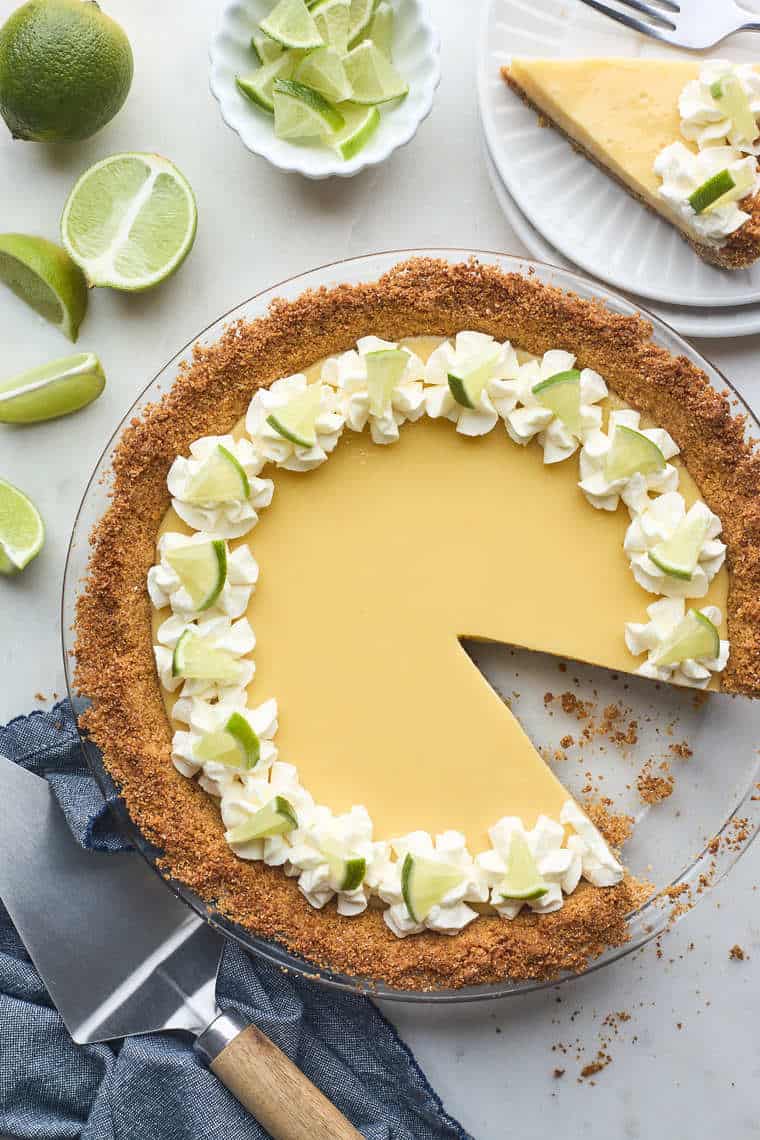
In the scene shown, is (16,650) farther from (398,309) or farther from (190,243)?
(398,309)

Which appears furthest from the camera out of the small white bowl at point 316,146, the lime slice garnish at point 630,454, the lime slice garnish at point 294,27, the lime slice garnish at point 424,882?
the small white bowl at point 316,146

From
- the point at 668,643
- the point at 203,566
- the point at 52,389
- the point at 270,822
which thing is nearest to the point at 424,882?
the point at 270,822

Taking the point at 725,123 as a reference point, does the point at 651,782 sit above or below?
below

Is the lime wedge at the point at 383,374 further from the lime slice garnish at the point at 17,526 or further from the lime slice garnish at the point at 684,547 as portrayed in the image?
the lime slice garnish at the point at 17,526

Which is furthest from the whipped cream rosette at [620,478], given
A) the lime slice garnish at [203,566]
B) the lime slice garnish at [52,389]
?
the lime slice garnish at [52,389]

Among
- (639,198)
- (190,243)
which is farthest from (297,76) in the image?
(639,198)

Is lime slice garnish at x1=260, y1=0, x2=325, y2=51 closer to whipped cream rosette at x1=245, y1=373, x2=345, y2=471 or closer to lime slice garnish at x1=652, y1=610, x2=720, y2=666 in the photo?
whipped cream rosette at x1=245, y1=373, x2=345, y2=471

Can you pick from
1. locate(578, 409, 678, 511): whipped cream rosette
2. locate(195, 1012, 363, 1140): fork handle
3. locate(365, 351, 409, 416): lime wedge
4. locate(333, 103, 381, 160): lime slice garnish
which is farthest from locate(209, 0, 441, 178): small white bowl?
locate(195, 1012, 363, 1140): fork handle
